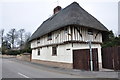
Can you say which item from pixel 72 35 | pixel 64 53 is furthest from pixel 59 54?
pixel 72 35

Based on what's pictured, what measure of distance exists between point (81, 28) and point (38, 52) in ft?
35.7

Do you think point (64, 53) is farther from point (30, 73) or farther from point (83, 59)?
point (30, 73)

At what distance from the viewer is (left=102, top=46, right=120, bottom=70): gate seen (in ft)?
43.2

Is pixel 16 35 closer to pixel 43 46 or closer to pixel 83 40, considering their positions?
pixel 43 46

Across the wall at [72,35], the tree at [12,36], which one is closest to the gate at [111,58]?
the wall at [72,35]

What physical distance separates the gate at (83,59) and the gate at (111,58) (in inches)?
54.0

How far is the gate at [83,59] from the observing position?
13.9 meters

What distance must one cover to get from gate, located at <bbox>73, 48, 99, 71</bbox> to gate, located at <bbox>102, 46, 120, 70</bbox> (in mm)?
1372

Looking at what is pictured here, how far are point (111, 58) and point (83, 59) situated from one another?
8.29 feet

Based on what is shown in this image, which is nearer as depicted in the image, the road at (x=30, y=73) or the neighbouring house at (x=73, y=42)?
the road at (x=30, y=73)

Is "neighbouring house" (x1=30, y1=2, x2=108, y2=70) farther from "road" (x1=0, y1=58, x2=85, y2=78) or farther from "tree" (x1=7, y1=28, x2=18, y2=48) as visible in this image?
"tree" (x1=7, y1=28, x2=18, y2=48)

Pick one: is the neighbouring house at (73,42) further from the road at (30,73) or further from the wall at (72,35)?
the road at (30,73)

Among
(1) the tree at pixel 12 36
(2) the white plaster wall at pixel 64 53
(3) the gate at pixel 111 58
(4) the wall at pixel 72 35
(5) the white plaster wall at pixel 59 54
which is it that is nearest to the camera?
(3) the gate at pixel 111 58

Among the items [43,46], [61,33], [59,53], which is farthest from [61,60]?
[43,46]
